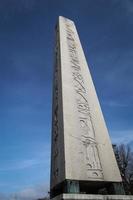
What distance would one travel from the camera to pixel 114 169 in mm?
5832

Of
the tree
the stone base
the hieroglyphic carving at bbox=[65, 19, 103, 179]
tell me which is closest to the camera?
the stone base

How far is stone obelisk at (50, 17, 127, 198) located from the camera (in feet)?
17.7

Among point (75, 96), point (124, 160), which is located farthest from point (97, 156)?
point (124, 160)

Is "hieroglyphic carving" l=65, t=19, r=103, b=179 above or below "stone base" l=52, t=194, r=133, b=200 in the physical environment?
above

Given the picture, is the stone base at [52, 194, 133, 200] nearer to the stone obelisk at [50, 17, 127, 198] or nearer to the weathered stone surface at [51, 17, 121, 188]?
the stone obelisk at [50, 17, 127, 198]

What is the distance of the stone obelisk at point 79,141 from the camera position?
5.40m

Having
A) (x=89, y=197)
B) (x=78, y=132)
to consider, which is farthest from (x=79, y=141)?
(x=89, y=197)

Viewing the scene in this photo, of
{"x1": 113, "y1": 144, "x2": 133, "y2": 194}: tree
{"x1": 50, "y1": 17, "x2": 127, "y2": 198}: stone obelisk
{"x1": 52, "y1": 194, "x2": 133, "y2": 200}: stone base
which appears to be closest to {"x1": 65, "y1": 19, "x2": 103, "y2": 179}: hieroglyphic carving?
{"x1": 50, "y1": 17, "x2": 127, "y2": 198}: stone obelisk

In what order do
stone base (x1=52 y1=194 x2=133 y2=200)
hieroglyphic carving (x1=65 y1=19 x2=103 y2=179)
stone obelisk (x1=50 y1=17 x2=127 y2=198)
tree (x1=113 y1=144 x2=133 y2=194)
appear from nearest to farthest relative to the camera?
1. stone base (x1=52 y1=194 x2=133 y2=200)
2. stone obelisk (x1=50 y1=17 x2=127 y2=198)
3. hieroglyphic carving (x1=65 y1=19 x2=103 y2=179)
4. tree (x1=113 y1=144 x2=133 y2=194)

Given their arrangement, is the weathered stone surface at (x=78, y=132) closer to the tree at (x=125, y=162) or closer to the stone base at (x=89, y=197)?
the stone base at (x=89, y=197)

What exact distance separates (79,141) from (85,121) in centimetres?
79

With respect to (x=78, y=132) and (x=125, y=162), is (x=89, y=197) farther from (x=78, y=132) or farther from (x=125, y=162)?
(x=125, y=162)

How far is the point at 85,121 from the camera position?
6.59 metres

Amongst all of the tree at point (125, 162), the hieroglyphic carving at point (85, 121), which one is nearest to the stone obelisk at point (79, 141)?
the hieroglyphic carving at point (85, 121)
